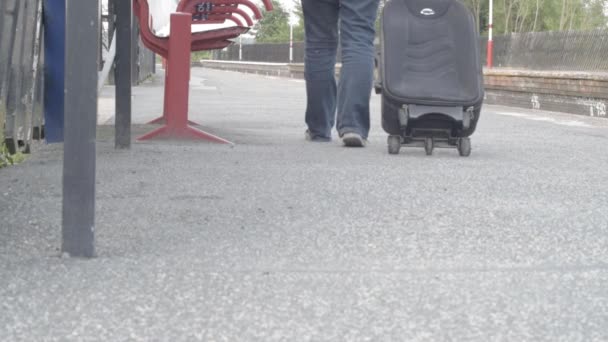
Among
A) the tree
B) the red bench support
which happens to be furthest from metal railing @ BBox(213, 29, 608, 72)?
the tree

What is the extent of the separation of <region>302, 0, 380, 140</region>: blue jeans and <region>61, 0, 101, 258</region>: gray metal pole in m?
3.69

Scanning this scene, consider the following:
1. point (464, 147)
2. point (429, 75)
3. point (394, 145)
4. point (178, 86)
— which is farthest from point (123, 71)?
point (464, 147)

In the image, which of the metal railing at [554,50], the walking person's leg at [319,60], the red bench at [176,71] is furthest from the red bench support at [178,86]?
the metal railing at [554,50]

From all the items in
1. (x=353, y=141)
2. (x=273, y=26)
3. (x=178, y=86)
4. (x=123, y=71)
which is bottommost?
(x=273, y=26)

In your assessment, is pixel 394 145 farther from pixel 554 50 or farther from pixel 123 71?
pixel 554 50

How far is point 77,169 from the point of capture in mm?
3084

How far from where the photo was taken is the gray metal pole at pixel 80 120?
3059 millimetres

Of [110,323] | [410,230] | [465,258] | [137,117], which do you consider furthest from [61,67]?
[137,117]

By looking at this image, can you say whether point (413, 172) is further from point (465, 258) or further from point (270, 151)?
point (465, 258)

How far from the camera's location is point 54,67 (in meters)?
5.30

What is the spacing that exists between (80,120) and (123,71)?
3.32 meters

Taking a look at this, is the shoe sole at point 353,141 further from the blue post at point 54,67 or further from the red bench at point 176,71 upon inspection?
the blue post at point 54,67

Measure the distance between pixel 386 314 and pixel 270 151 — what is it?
393 cm

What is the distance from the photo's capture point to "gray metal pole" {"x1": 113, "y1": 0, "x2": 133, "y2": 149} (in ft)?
20.5
